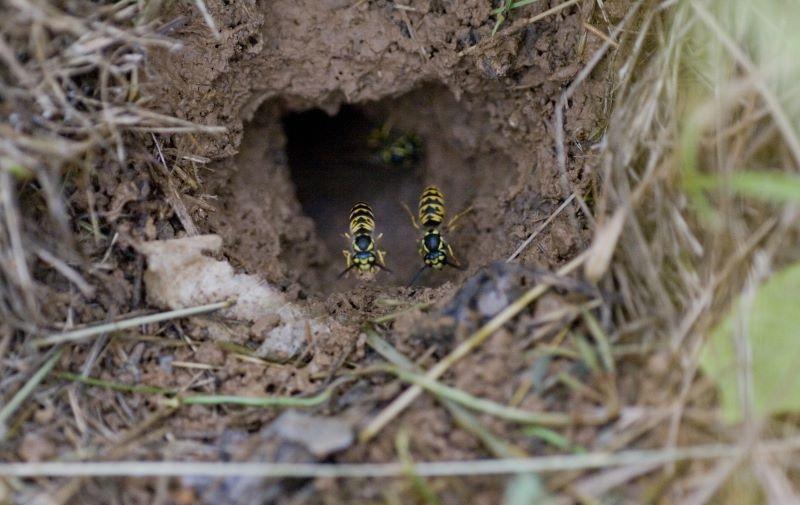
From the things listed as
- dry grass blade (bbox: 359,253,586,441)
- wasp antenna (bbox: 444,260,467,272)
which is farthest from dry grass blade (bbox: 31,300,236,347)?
wasp antenna (bbox: 444,260,467,272)

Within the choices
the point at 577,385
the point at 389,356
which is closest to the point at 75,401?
the point at 389,356

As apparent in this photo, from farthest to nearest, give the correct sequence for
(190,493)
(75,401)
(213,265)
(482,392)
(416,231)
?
(416,231) → (213,265) → (75,401) → (482,392) → (190,493)

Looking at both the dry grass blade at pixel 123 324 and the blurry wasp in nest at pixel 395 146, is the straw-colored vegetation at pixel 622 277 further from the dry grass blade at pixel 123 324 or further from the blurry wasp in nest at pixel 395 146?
the blurry wasp in nest at pixel 395 146

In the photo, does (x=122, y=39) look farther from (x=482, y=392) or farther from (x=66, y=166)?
(x=482, y=392)

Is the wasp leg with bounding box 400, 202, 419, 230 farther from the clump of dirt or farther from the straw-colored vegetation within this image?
the straw-colored vegetation

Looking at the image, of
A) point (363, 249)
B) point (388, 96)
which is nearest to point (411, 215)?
point (363, 249)
